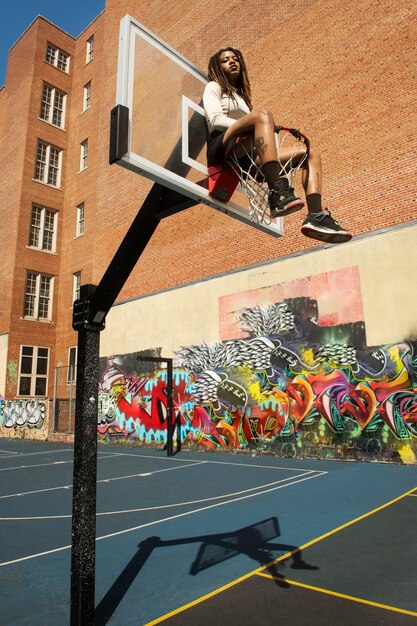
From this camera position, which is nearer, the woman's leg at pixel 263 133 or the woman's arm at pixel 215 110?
the woman's leg at pixel 263 133

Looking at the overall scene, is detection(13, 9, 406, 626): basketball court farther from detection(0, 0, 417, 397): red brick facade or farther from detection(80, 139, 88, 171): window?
detection(80, 139, 88, 171): window

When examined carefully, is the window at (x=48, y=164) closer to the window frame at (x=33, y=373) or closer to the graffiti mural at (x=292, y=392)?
the window frame at (x=33, y=373)

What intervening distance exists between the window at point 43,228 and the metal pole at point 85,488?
24.0m

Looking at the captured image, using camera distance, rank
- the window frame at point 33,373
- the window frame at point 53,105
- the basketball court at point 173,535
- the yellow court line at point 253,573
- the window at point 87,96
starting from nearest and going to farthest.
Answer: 1. the basketball court at point 173,535
2. the yellow court line at point 253,573
3. the window frame at point 33,373
4. the window at point 87,96
5. the window frame at point 53,105

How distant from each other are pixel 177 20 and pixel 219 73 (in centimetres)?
1958

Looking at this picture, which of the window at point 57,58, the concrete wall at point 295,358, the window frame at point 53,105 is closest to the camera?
the concrete wall at point 295,358

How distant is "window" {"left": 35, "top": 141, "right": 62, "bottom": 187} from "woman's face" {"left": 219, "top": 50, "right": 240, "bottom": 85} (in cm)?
2531

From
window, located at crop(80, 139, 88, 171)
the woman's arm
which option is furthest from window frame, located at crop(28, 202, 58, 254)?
the woman's arm

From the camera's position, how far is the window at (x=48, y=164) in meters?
25.9

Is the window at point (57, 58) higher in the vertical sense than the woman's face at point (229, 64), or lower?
higher

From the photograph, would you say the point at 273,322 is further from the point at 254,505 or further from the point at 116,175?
the point at 116,175

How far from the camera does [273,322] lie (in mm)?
13461

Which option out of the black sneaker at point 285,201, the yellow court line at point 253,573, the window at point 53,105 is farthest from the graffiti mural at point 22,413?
the black sneaker at point 285,201

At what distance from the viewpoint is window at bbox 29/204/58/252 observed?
25.1 metres
